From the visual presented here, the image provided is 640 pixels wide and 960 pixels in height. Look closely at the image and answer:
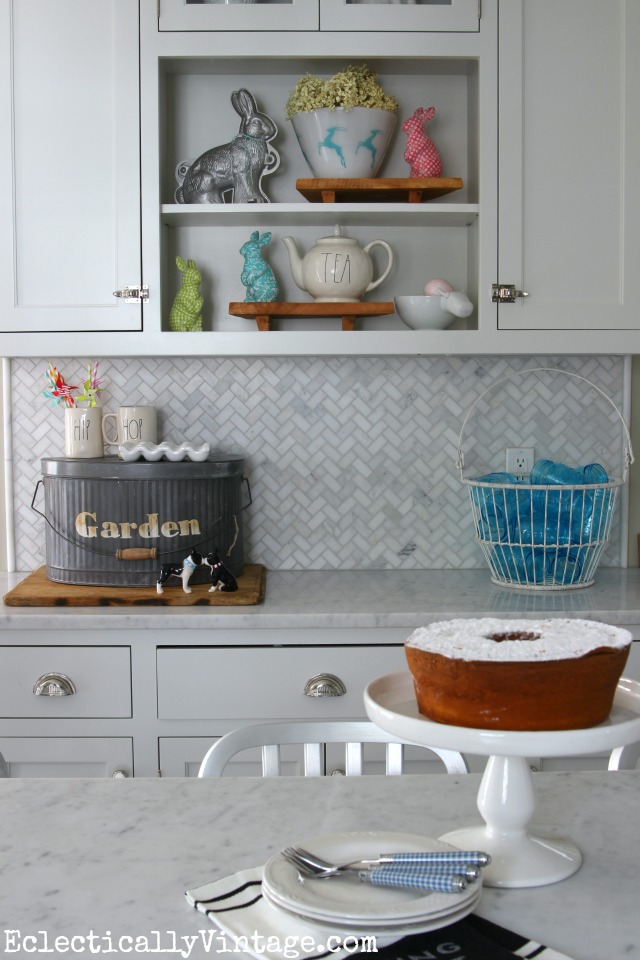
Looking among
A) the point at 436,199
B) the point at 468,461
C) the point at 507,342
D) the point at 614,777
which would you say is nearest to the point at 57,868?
the point at 614,777

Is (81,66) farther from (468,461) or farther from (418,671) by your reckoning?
(418,671)

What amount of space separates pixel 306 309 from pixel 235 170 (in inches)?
15.9

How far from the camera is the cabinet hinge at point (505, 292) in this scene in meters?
2.37

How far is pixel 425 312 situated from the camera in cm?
251

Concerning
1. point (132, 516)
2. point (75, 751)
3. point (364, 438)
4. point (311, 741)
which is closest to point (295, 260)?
point (364, 438)

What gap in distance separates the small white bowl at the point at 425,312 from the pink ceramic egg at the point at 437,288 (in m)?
0.03

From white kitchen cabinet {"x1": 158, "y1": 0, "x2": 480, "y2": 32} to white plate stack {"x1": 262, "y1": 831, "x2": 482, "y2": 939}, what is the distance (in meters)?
1.99

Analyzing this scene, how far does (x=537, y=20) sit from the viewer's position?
2348mm

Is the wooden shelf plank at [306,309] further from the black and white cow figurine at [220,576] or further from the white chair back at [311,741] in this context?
the white chair back at [311,741]

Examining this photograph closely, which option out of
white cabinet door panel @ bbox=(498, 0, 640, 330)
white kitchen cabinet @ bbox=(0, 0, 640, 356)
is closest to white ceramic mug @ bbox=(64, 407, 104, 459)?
white kitchen cabinet @ bbox=(0, 0, 640, 356)

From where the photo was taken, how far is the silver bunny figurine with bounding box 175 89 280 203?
98.9 inches

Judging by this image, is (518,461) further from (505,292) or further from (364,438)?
(505,292)

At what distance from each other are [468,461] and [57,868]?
192 cm

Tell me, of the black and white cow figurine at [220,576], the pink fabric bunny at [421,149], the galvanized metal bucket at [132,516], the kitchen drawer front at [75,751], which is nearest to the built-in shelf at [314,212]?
the pink fabric bunny at [421,149]
